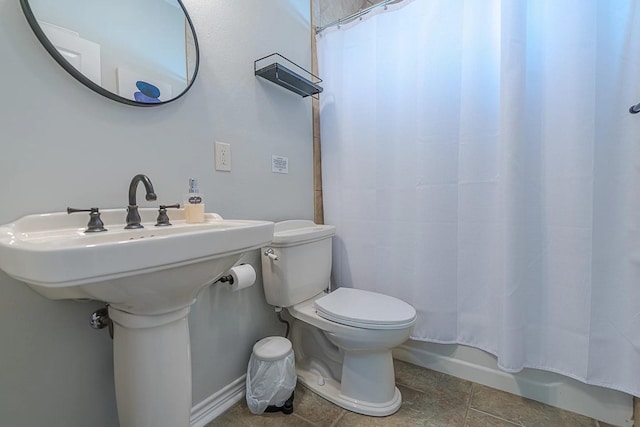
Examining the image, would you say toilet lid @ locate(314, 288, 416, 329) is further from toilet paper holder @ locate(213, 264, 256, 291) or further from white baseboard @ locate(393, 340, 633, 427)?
white baseboard @ locate(393, 340, 633, 427)

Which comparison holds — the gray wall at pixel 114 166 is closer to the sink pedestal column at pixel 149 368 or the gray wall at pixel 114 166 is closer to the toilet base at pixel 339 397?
the sink pedestal column at pixel 149 368

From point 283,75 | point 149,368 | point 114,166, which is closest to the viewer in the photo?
point 149,368

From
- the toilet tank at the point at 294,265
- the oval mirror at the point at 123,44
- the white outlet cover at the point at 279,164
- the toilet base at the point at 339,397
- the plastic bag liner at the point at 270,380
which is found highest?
the oval mirror at the point at 123,44

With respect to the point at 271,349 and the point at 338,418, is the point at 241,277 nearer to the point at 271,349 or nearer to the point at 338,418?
the point at 271,349

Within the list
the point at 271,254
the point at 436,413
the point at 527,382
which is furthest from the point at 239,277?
the point at 527,382

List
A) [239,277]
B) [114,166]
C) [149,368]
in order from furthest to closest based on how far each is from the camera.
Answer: [239,277]
[114,166]
[149,368]

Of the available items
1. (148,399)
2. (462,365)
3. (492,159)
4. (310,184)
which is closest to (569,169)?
(492,159)

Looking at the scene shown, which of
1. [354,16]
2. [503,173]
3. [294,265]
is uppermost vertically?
[354,16]

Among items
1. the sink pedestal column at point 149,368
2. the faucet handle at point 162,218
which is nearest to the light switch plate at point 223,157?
the faucet handle at point 162,218

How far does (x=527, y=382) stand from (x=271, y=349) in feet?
3.61

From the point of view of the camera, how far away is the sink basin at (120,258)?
44 centimetres

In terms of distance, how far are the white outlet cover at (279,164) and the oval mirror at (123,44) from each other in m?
0.48

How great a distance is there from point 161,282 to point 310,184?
1.09 meters

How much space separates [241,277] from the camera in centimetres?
106
